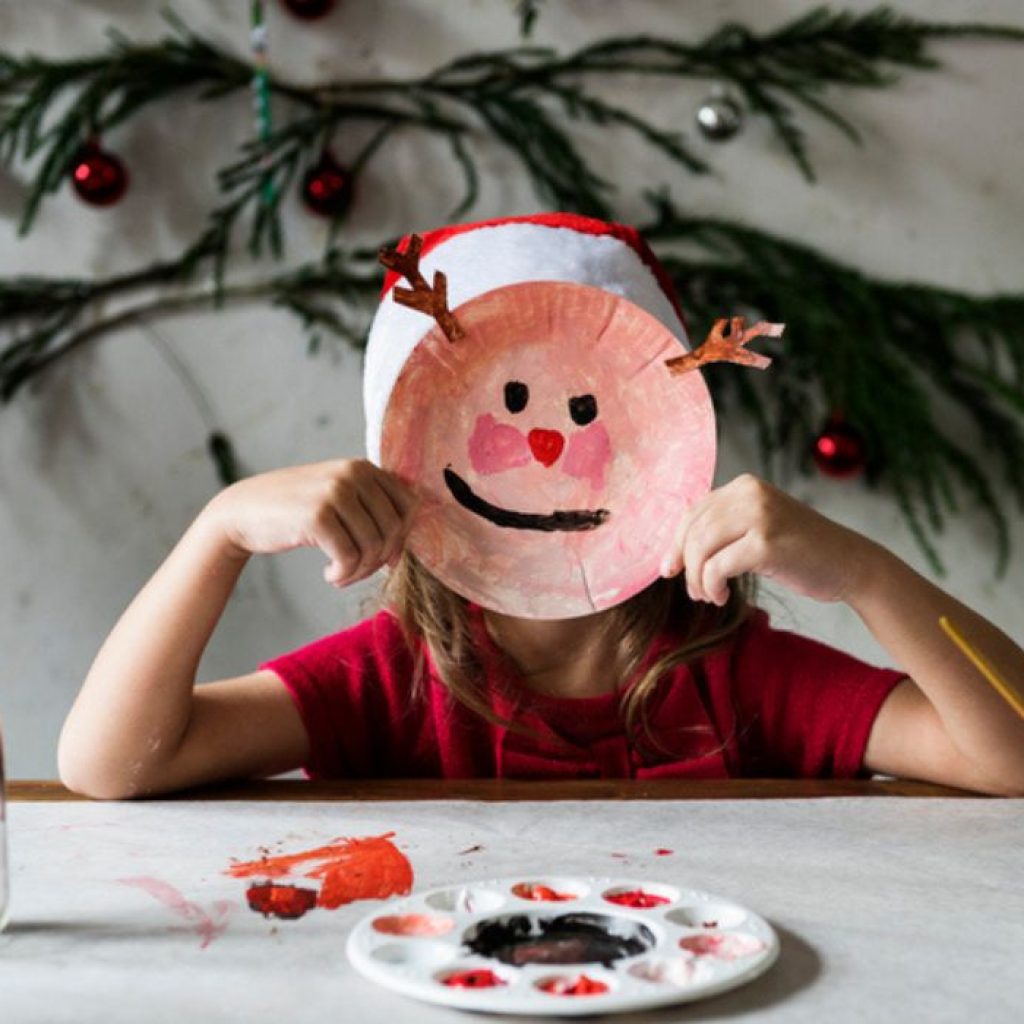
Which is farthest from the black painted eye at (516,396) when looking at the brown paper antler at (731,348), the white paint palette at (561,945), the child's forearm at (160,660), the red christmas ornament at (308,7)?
the red christmas ornament at (308,7)

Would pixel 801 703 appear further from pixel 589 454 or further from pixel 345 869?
pixel 345 869

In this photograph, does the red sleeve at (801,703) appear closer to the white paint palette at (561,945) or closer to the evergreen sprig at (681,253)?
the white paint palette at (561,945)

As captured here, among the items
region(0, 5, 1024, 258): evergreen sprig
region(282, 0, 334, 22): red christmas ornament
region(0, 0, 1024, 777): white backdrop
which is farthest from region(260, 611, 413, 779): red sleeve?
region(282, 0, 334, 22): red christmas ornament

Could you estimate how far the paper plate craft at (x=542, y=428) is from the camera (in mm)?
900

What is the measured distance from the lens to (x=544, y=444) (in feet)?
3.01

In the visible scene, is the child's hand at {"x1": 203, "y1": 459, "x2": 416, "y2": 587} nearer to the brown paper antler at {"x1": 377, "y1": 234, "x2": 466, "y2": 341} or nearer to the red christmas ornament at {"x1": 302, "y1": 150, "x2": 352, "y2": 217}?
the brown paper antler at {"x1": 377, "y1": 234, "x2": 466, "y2": 341}

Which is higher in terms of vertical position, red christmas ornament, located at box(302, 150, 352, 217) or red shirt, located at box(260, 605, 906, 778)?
red christmas ornament, located at box(302, 150, 352, 217)

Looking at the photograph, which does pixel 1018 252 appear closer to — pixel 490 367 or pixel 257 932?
pixel 490 367

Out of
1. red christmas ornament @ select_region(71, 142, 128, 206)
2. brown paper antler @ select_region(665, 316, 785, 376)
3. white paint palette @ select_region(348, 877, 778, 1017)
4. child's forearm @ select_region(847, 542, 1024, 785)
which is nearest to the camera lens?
white paint palette @ select_region(348, 877, 778, 1017)

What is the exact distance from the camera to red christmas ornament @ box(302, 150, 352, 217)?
1.80 m

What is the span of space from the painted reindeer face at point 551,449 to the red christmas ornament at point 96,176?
1.03 m

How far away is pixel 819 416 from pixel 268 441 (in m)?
0.72

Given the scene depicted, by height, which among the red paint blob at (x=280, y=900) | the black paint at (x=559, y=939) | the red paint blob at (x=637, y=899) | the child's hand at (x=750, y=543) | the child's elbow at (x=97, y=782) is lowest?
the red paint blob at (x=280, y=900)

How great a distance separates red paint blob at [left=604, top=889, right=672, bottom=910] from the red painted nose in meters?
0.32
